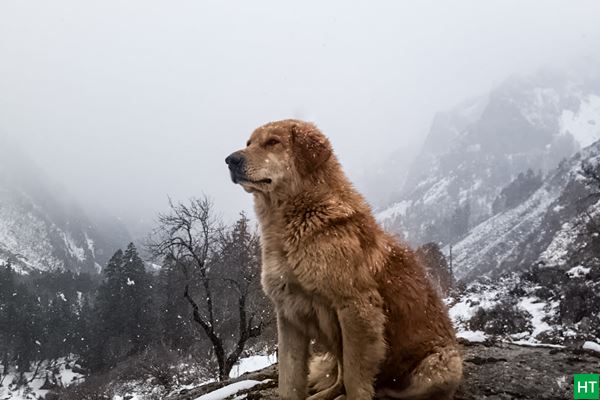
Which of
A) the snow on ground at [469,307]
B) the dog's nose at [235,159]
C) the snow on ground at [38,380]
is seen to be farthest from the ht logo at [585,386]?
the snow on ground at [38,380]

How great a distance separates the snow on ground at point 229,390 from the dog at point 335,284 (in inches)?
53.9

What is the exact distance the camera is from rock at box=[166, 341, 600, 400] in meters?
5.22

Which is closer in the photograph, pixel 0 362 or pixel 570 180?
pixel 0 362

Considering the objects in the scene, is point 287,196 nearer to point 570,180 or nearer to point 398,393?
point 398,393

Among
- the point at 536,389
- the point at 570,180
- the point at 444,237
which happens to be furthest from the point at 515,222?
the point at 536,389

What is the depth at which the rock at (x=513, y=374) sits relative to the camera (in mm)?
5219

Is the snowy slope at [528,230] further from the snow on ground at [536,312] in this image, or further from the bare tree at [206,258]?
the bare tree at [206,258]

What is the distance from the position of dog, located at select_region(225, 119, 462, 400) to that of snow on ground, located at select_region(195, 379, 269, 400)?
53.9 inches

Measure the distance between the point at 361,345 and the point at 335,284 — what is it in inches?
22.4

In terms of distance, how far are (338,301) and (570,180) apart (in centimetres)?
13273

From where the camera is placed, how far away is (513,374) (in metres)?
5.75

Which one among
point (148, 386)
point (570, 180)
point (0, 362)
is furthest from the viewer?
point (570, 180)

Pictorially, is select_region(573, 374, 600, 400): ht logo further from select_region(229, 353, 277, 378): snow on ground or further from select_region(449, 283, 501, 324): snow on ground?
select_region(229, 353, 277, 378): snow on ground

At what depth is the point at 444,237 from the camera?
7692 inches
